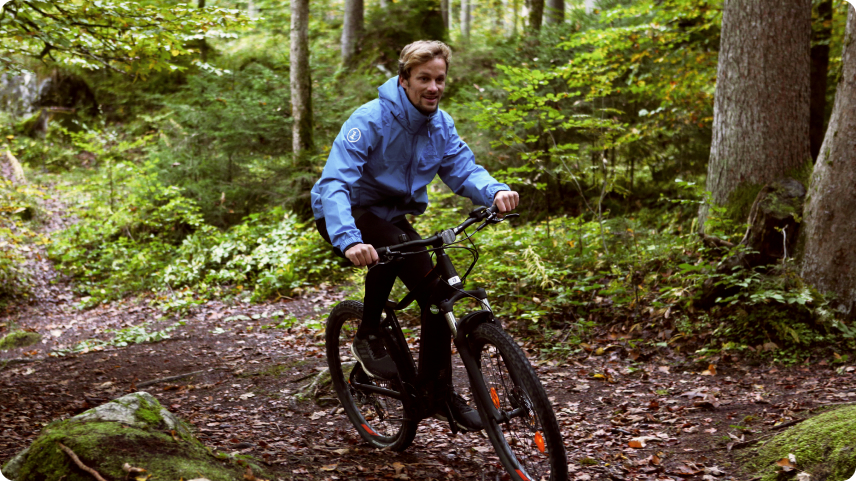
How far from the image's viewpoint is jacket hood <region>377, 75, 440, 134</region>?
3.07m

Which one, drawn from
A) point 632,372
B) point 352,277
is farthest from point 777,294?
point 352,277

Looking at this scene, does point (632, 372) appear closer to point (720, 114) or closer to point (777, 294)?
point (777, 294)

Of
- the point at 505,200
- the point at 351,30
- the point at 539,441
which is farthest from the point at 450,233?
the point at 351,30

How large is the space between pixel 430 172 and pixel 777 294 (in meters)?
3.54

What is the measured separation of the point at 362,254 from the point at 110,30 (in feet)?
14.3

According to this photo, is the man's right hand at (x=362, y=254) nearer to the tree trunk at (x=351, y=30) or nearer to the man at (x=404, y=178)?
the man at (x=404, y=178)

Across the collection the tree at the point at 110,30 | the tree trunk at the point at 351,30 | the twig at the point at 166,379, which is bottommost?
the twig at the point at 166,379

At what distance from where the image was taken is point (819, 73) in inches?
286

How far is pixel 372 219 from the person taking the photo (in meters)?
3.23

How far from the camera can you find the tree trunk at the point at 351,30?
1670 cm

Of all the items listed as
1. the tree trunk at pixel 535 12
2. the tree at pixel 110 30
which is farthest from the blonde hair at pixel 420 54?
the tree trunk at pixel 535 12

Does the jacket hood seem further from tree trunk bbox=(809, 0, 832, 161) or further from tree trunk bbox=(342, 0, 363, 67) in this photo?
tree trunk bbox=(342, 0, 363, 67)

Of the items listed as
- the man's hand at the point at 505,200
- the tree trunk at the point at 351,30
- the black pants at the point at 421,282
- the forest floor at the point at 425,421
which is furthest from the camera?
the tree trunk at the point at 351,30

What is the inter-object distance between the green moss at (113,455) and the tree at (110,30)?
12.0 ft
